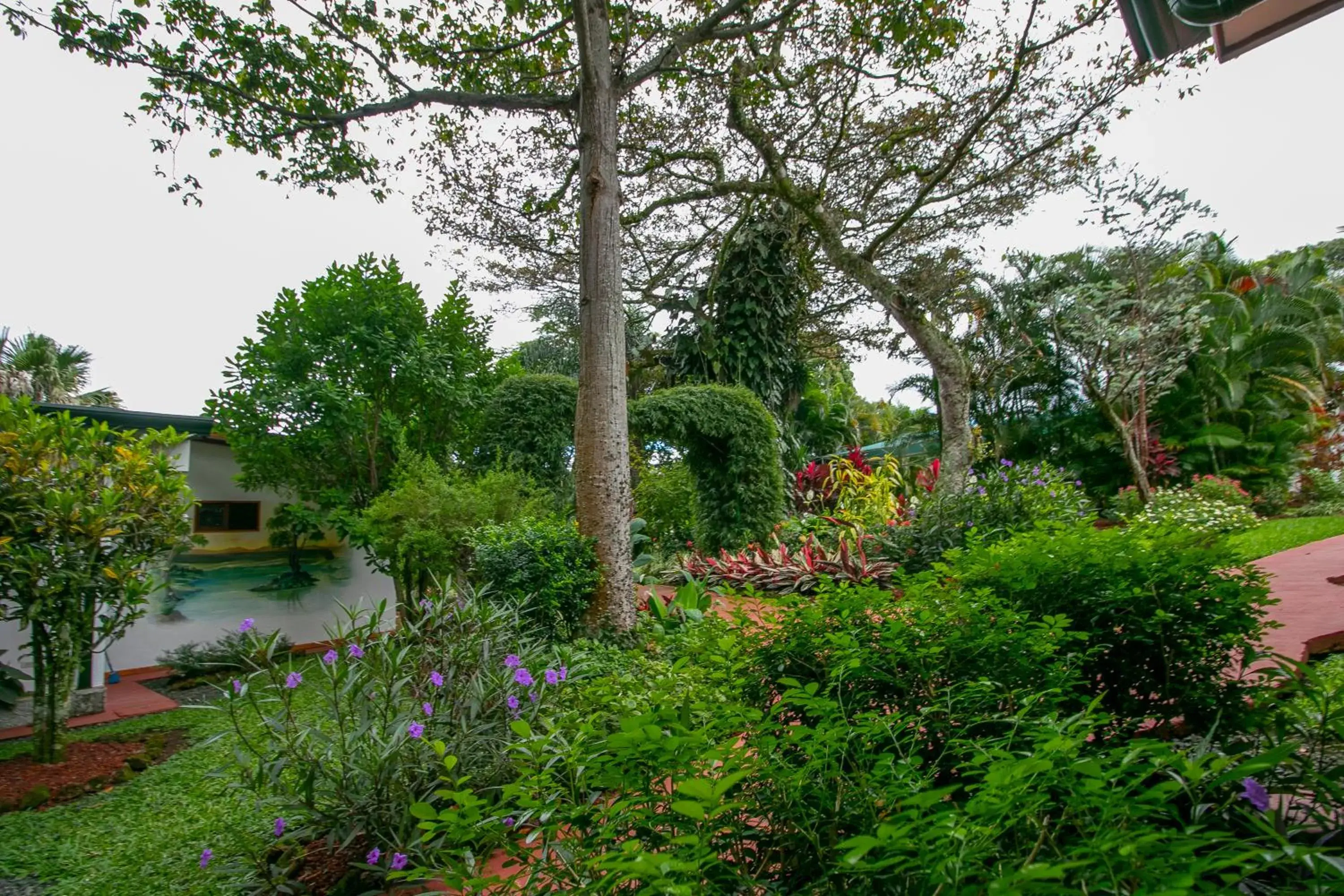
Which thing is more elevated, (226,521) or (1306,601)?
(226,521)

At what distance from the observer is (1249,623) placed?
213 cm

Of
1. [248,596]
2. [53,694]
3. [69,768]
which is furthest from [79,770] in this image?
[248,596]

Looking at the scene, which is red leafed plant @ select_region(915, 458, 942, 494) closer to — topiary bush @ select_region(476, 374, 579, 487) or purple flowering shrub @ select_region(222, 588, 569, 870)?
topiary bush @ select_region(476, 374, 579, 487)

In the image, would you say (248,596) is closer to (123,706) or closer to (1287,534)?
(123,706)

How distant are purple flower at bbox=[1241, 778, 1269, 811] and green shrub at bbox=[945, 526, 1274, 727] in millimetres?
466

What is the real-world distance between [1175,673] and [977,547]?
0.81 meters

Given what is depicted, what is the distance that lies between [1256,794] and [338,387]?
7.72m

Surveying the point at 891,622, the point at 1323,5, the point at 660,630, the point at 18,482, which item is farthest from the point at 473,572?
the point at 1323,5

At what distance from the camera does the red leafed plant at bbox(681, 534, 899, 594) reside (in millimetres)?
6535

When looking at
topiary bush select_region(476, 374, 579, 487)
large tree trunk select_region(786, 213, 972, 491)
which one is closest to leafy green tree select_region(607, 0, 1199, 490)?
large tree trunk select_region(786, 213, 972, 491)

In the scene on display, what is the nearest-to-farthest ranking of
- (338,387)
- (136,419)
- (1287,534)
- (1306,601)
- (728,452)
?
(1306,601)
(136,419)
(338,387)
(1287,534)
(728,452)

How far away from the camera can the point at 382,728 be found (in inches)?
108

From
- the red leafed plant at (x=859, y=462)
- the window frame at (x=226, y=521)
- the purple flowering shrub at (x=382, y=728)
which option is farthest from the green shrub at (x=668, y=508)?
the purple flowering shrub at (x=382, y=728)

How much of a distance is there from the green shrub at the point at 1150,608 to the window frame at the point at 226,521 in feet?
27.5
